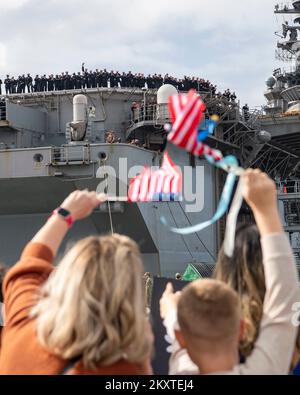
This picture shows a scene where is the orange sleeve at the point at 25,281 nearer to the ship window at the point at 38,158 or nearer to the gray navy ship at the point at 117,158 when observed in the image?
the gray navy ship at the point at 117,158

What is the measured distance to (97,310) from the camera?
244 cm

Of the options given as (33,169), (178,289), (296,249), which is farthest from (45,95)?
(178,289)

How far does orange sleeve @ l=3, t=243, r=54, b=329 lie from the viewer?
276cm

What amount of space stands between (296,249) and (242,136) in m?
5.81

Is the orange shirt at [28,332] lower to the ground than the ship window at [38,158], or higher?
lower

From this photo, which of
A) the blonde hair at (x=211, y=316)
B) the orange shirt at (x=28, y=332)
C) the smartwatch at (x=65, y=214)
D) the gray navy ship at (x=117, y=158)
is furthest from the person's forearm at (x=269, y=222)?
the gray navy ship at (x=117, y=158)

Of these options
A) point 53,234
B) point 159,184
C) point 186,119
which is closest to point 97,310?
point 53,234

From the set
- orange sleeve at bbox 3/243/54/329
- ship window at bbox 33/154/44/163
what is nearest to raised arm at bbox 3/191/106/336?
orange sleeve at bbox 3/243/54/329

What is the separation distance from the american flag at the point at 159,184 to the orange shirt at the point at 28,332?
62 cm

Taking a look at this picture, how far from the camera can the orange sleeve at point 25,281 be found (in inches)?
109

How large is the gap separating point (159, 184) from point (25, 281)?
34.9 inches

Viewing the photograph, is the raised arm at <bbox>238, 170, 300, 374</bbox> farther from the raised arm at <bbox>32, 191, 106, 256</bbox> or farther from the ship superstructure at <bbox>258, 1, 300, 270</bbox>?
the ship superstructure at <bbox>258, 1, 300, 270</bbox>

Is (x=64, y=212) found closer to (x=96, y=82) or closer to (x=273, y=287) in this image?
(x=273, y=287)
